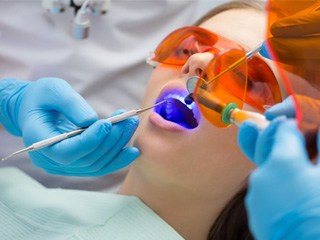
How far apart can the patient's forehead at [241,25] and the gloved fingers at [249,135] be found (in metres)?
0.49

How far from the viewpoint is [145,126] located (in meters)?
1.25

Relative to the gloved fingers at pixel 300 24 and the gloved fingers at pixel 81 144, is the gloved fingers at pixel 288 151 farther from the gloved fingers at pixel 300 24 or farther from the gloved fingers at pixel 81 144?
the gloved fingers at pixel 81 144

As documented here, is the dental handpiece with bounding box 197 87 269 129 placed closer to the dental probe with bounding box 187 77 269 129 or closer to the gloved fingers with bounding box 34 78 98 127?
the dental probe with bounding box 187 77 269 129

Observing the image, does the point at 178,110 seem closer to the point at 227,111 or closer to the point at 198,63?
the point at 198,63

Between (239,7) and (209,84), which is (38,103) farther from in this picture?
(239,7)

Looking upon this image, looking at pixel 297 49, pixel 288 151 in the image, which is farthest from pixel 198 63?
pixel 288 151

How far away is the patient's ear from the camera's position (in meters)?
1.16

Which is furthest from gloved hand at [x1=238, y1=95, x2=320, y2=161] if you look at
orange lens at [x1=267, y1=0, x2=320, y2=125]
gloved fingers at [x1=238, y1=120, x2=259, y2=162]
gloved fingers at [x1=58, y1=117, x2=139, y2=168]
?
gloved fingers at [x1=58, y1=117, x2=139, y2=168]

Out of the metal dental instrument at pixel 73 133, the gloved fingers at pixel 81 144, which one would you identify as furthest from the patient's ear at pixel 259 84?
the gloved fingers at pixel 81 144

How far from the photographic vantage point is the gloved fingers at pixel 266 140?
75 centimetres

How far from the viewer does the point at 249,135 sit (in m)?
0.80

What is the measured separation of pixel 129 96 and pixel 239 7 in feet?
1.80

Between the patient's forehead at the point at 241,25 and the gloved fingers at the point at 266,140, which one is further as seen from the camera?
the patient's forehead at the point at 241,25

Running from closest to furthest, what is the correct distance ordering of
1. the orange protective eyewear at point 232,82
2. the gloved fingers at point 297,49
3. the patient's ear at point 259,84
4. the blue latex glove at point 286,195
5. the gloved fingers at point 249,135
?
the blue latex glove at point 286,195 → the gloved fingers at point 249,135 → the gloved fingers at point 297,49 → the orange protective eyewear at point 232,82 → the patient's ear at point 259,84
